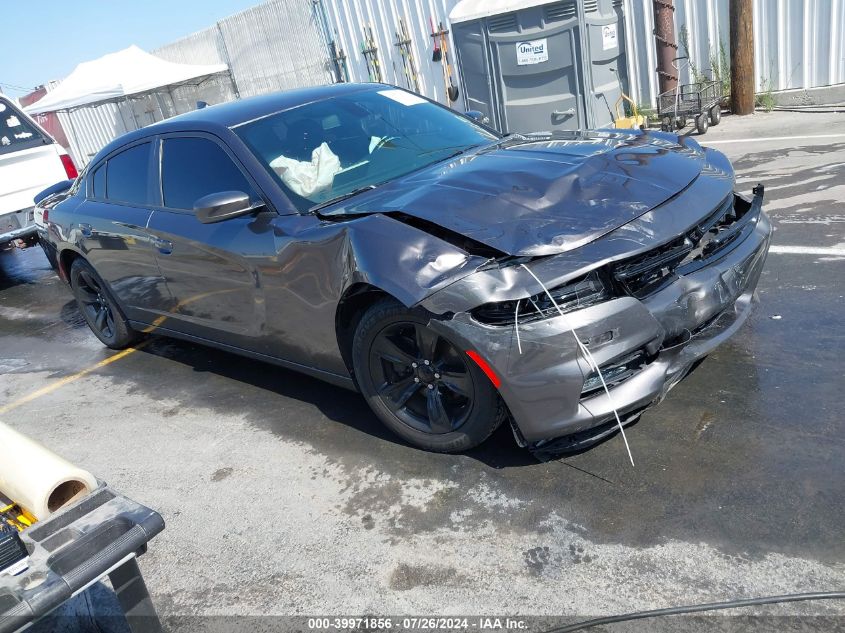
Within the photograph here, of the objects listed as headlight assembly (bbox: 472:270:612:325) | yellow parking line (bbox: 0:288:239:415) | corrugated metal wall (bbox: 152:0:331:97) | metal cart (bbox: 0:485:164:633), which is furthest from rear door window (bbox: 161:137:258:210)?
corrugated metal wall (bbox: 152:0:331:97)

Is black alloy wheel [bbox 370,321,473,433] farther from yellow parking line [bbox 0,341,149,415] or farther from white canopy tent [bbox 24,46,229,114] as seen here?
white canopy tent [bbox 24,46,229,114]

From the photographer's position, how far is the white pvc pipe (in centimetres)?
Result: 210

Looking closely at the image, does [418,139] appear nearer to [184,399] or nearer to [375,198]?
[375,198]

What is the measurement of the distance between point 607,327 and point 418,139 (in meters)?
1.99

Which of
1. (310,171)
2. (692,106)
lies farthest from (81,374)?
(692,106)

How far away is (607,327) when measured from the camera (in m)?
2.80

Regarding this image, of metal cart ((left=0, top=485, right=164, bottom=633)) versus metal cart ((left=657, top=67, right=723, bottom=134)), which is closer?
metal cart ((left=0, top=485, right=164, bottom=633))

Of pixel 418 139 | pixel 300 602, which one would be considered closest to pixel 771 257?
pixel 418 139

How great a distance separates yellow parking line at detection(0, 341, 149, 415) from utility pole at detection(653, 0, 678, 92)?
8.33 metres

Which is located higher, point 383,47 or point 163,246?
point 383,47

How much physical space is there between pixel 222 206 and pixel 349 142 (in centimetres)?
87

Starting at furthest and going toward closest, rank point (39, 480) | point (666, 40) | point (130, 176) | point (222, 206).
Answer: point (666, 40)
point (130, 176)
point (222, 206)
point (39, 480)

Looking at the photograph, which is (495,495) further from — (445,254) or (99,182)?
(99,182)

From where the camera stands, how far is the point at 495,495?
10.1 ft
